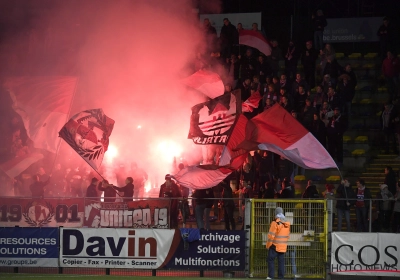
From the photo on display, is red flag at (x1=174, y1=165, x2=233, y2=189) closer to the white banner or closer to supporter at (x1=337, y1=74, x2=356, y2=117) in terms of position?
the white banner

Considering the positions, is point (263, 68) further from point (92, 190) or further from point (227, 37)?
point (92, 190)

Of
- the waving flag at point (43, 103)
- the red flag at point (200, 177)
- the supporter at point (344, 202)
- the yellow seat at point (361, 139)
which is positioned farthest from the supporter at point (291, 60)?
the red flag at point (200, 177)

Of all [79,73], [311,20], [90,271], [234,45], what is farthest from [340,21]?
[90,271]

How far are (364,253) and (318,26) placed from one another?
10.3 metres

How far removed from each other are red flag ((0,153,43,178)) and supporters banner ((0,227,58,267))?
534 centimetres

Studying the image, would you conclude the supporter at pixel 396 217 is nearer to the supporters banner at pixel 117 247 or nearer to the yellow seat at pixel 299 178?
the yellow seat at pixel 299 178

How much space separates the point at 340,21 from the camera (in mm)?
27078

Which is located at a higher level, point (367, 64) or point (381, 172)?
point (367, 64)

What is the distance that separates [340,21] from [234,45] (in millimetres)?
4117

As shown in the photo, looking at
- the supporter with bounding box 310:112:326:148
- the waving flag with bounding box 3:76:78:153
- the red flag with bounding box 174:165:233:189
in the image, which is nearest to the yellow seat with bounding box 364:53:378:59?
the supporter with bounding box 310:112:326:148

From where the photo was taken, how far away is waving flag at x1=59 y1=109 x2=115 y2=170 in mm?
18766

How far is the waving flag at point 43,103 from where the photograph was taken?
22.6 metres

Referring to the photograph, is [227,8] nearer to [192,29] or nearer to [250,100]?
[192,29]

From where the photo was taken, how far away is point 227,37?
2480 cm
